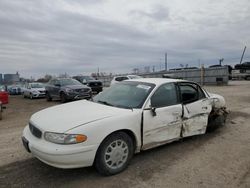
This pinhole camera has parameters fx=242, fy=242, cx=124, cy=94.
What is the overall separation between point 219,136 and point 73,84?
10590 mm

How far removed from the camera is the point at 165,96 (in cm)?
473

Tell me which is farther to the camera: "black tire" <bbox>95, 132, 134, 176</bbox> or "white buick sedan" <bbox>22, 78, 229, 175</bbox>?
"black tire" <bbox>95, 132, 134, 176</bbox>

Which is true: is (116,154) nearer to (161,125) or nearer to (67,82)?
(161,125)

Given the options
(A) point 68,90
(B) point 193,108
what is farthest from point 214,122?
(A) point 68,90

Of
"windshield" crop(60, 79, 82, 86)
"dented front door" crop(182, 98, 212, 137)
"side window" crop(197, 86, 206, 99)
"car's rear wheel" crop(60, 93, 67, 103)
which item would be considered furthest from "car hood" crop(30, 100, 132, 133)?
"windshield" crop(60, 79, 82, 86)

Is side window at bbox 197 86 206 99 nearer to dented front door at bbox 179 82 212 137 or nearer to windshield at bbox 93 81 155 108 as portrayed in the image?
dented front door at bbox 179 82 212 137

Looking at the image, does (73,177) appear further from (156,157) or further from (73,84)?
(73,84)

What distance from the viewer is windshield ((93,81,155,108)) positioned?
14.4ft

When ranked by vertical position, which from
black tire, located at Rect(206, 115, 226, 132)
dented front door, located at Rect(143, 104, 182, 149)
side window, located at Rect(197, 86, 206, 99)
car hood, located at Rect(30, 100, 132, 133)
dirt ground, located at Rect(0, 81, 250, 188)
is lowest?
dirt ground, located at Rect(0, 81, 250, 188)

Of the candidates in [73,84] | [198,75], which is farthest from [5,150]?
[198,75]

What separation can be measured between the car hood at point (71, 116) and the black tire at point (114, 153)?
38cm

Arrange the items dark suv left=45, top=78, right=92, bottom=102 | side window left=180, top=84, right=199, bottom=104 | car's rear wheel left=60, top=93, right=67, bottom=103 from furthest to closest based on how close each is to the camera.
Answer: car's rear wheel left=60, top=93, right=67, bottom=103, dark suv left=45, top=78, right=92, bottom=102, side window left=180, top=84, right=199, bottom=104

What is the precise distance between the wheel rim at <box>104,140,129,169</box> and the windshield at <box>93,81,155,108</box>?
75 centimetres

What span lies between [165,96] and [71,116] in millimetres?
1888
